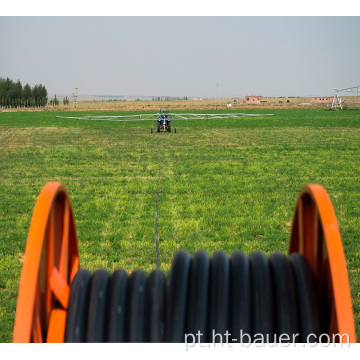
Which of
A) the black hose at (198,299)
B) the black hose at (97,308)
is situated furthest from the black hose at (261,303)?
the black hose at (97,308)

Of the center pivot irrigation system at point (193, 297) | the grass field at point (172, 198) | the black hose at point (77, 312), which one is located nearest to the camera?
the center pivot irrigation system at point (193, 297)

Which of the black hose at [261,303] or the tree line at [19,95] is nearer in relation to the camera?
the black hose at [261,303]

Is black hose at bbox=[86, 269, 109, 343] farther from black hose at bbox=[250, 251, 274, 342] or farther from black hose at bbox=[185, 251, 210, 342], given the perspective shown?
black hose at bbox=[250, 251, 274, 342]

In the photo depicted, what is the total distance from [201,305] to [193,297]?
0.07 meters

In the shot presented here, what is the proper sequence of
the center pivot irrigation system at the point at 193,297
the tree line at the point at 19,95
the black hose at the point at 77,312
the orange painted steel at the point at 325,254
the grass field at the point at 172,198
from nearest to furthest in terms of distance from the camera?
1. the orange painted steel at the point at 325,254
2. the center pivot irrigation system at the point at 193,297
3. the black hose at the point at 77,312
4. the grass field at the point at 172,198
5. the tree line at the point at 19,95

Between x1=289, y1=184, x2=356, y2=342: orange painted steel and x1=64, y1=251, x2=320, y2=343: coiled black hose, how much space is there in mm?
99

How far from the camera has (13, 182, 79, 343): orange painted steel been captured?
9.44ft

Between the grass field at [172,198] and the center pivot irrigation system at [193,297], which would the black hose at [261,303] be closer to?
the center pivot irrigation system at [193,297]

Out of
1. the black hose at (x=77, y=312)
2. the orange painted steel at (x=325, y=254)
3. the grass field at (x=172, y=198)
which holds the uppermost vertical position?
the orange painted steel at (x=325, y=254)

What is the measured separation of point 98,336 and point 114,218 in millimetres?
6663

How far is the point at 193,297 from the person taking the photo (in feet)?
10.6

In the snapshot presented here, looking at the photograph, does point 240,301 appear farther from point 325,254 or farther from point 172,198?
point 172,198

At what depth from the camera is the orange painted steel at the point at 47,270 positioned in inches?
113
